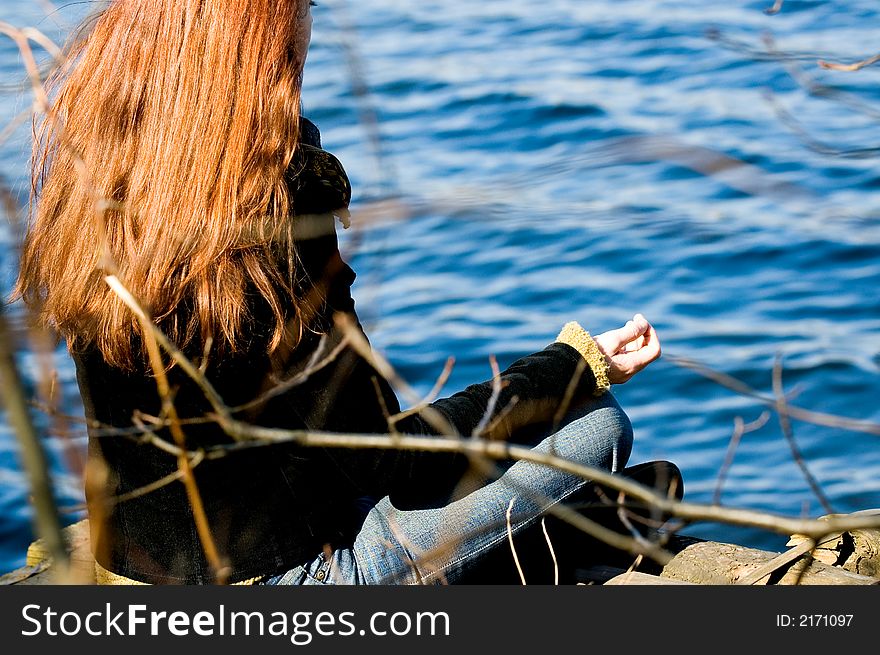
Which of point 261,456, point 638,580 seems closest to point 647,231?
point 638,580

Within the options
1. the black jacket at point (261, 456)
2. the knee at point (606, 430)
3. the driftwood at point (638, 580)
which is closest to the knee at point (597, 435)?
the knee at point (606, 430)

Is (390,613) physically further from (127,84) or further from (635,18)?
(635,18)

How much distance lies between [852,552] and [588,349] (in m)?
0.67

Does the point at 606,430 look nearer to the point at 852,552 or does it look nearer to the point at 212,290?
the point at 852,552

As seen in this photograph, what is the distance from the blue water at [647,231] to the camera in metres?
4.16

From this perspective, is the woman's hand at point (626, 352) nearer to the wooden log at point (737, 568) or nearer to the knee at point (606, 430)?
the knee at point (606, 430)

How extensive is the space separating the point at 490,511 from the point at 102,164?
90 centimetres

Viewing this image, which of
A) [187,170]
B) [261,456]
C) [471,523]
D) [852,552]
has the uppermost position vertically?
[187,170]

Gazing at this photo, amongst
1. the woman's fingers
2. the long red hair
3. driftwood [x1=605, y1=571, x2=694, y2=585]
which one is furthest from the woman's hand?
the long red hair

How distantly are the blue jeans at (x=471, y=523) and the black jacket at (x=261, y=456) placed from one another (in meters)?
0.07

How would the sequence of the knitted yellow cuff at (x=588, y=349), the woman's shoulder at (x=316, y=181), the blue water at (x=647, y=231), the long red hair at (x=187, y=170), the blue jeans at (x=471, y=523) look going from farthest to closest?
the blue water at (x=647, y=231) → the knitted yellow cuff at (x=588, y=349) → the blue jeans at (x=471, y=523) → the woman's shoulder at (x=316, y=181) → the long red hair at (x=187, y=170)

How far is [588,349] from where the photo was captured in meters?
2.27

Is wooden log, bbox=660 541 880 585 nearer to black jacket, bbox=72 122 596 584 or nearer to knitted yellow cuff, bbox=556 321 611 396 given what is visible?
knitted yellow cuff, bbox=556 321 611 396

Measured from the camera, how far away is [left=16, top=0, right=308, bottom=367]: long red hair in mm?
1790
